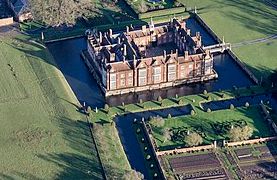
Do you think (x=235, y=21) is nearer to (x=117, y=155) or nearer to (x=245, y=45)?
(x=245, y=45)

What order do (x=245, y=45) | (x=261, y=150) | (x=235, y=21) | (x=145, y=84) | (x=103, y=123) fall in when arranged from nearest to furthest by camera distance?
(x=261, y=150) → (x=103, y=123) → (x=145, y=84) → (x=245, y=45) → (x=235, y=21)

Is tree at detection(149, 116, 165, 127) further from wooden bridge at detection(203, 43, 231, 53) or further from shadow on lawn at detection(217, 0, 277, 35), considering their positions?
shadow on lawn at detection(217, 0, 277, 35)

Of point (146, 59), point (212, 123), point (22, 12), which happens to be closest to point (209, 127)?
point (212, 123)

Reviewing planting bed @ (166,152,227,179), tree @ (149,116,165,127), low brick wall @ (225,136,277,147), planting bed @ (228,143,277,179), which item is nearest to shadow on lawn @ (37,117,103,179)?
tree @ (149,116,165,127)

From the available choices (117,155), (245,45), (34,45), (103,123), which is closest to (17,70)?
(34,45)

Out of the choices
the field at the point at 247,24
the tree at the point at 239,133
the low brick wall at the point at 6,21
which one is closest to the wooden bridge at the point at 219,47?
the field at the point at 247,24

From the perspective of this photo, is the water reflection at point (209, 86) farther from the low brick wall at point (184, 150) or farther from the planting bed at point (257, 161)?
the planting bed at point (257, 161)
